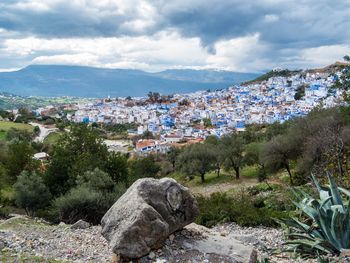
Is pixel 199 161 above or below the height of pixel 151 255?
below

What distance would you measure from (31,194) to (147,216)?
15.2 metres

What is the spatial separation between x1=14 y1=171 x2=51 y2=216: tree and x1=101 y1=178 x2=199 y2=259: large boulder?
14281 mm

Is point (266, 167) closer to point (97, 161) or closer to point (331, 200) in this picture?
point (97, 161)

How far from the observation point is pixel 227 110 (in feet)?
468

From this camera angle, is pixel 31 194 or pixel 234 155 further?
pixel 234 155

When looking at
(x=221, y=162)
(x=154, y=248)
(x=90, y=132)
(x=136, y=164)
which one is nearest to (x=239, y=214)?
(x=154, y=248)

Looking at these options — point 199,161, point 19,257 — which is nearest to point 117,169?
point 199,161

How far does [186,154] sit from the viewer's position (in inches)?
1705

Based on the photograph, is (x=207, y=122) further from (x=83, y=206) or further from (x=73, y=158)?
(x=83, y=206)

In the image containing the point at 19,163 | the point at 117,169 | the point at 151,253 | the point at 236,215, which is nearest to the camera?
the point at 151,253

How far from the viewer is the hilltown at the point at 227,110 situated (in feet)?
356

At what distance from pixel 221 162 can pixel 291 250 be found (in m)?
33.5

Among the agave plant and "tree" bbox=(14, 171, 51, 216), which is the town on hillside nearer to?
"tree" bbox=(14, 171, 51, 216)

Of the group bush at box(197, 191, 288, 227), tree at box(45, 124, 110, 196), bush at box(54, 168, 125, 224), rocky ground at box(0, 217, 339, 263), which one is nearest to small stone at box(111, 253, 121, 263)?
rocky ground at box(0, 217, 339, 263)
